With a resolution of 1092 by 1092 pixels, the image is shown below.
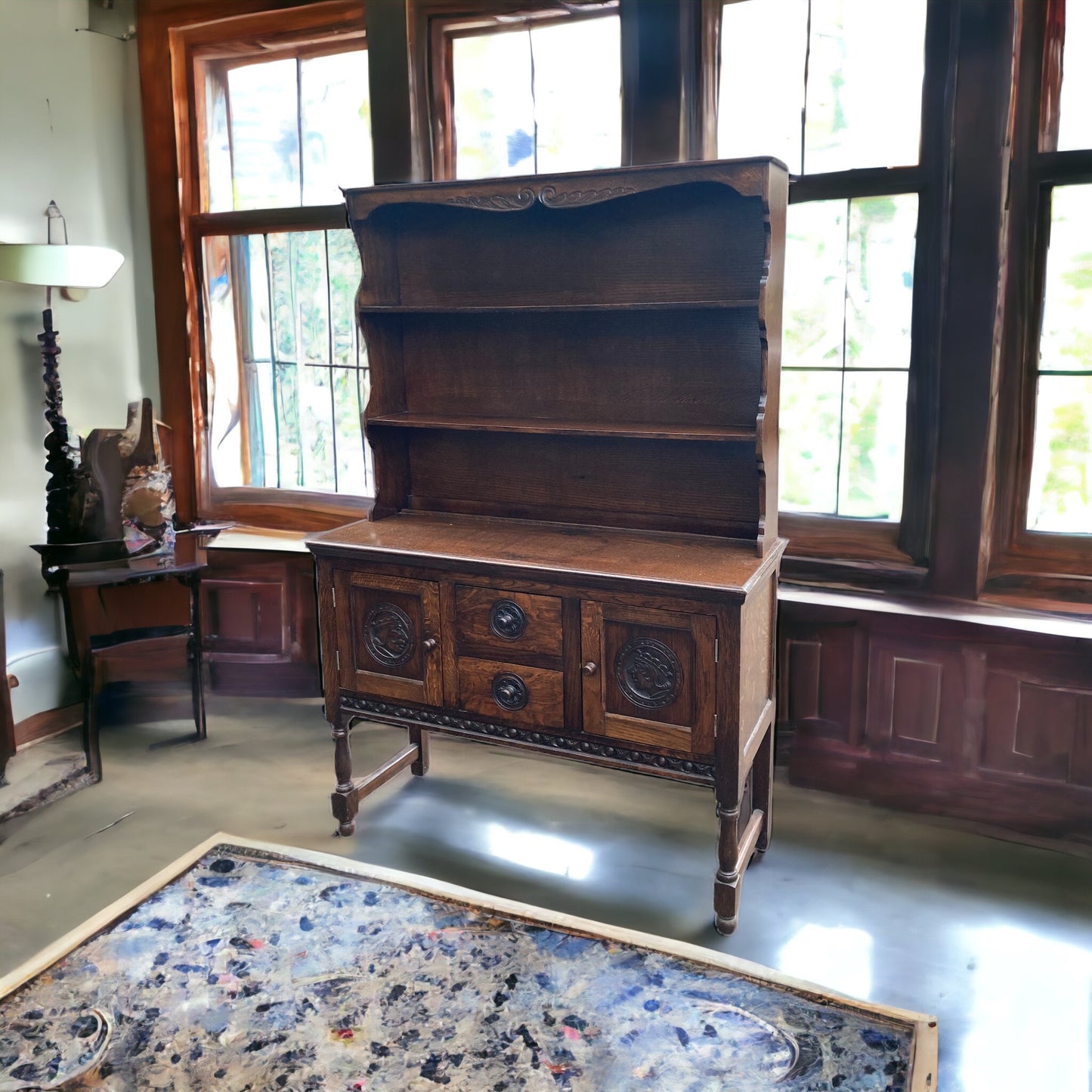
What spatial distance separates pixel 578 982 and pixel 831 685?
1358 millimetres

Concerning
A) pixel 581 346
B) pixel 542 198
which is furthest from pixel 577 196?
pixel 581 346

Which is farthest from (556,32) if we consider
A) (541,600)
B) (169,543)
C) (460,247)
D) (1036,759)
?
(1036,759)

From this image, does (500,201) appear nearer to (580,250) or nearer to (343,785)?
(580,250)

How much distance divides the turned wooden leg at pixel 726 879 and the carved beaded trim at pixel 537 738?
124mm

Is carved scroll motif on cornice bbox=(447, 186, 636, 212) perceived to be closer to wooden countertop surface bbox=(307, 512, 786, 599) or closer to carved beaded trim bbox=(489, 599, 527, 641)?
wooden countertop surface bbox=(307, 512, 786, 599)

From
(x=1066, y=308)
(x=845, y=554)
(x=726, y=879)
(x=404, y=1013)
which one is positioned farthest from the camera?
(x=845, y=554)

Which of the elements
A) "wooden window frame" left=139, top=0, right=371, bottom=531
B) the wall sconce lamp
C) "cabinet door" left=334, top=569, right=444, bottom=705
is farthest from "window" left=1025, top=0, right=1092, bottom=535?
the wall sconce lamp

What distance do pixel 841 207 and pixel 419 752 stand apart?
2.29 metres

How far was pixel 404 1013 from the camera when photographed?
2.35m

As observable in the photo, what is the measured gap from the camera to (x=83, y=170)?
3873 millimetres

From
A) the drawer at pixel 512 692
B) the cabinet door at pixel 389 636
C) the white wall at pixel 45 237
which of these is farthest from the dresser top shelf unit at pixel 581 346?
the white wall at pixel 45 237

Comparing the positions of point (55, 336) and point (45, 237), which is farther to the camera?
point (45, 237)

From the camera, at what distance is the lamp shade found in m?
3.33

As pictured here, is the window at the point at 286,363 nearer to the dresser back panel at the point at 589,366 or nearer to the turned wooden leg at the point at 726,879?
the dresser back panel at the point at 589,366
